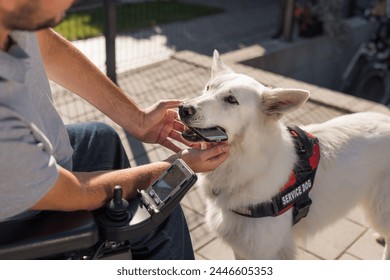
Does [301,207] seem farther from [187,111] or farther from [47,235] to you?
[47,235]

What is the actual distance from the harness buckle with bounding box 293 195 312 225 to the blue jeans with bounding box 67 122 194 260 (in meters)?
0.72

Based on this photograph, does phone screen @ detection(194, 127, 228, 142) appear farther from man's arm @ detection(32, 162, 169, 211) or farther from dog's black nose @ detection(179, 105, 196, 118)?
man's arm @ detection(32, 162, 169, 211)

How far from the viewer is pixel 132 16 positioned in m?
9.72

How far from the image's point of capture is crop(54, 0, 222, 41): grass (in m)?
8.19

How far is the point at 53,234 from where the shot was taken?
1.36 metres

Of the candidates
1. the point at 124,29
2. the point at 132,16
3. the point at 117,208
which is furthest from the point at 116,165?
the point at 132,16

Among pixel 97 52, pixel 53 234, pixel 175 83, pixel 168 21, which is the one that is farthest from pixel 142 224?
pixel 168 21

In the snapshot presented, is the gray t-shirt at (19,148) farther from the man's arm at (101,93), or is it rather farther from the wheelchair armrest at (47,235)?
the man's arm at (101,93)

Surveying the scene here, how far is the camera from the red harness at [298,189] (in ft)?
7.52

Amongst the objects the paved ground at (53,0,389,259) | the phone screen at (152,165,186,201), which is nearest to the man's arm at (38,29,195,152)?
the phone screen at (152,165,186,201)

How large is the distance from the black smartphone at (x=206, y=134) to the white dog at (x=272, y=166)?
0.04 meters

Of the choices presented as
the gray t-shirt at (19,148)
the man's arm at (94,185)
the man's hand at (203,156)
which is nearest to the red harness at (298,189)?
the man's hand at (203,156)

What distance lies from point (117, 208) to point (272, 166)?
105 cm

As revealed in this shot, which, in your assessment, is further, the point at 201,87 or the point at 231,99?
the point at 201,87
